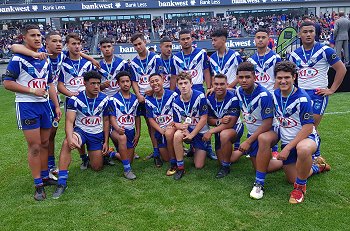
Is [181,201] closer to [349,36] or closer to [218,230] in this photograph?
[218,230]

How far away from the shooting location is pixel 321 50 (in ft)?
15.3

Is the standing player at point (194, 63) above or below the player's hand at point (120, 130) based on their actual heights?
above

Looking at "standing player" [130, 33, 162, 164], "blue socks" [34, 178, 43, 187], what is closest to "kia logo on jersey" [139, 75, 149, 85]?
"standing player" [130, 33, 162, 164]

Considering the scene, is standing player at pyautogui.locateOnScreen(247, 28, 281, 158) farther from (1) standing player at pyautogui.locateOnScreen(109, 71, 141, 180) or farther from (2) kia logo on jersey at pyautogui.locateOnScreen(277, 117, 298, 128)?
(1) standing player at pyautogui.locateOnScreen(109, 71, 141, 180)

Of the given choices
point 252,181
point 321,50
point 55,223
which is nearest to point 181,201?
point 252,181

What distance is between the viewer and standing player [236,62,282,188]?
421 centimetres

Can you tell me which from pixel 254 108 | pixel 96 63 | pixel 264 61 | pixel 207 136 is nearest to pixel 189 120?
pixel 207 136

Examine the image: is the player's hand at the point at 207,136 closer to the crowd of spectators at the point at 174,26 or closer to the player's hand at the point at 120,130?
the player's hand at the point at 120,130

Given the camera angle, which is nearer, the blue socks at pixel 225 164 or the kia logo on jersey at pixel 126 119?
the blue socks at pixel 225 164

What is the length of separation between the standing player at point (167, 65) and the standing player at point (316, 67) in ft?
6.28

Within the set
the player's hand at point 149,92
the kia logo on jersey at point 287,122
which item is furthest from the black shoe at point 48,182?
the kia logo on jersey at point 287,122

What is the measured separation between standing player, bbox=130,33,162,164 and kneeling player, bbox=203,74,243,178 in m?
1.10

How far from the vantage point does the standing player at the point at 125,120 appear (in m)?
4.89

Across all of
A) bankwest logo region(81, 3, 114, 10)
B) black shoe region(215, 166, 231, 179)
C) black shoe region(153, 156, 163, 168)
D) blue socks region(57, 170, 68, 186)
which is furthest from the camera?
bankwest logo region(81, 3, 114, 10)
